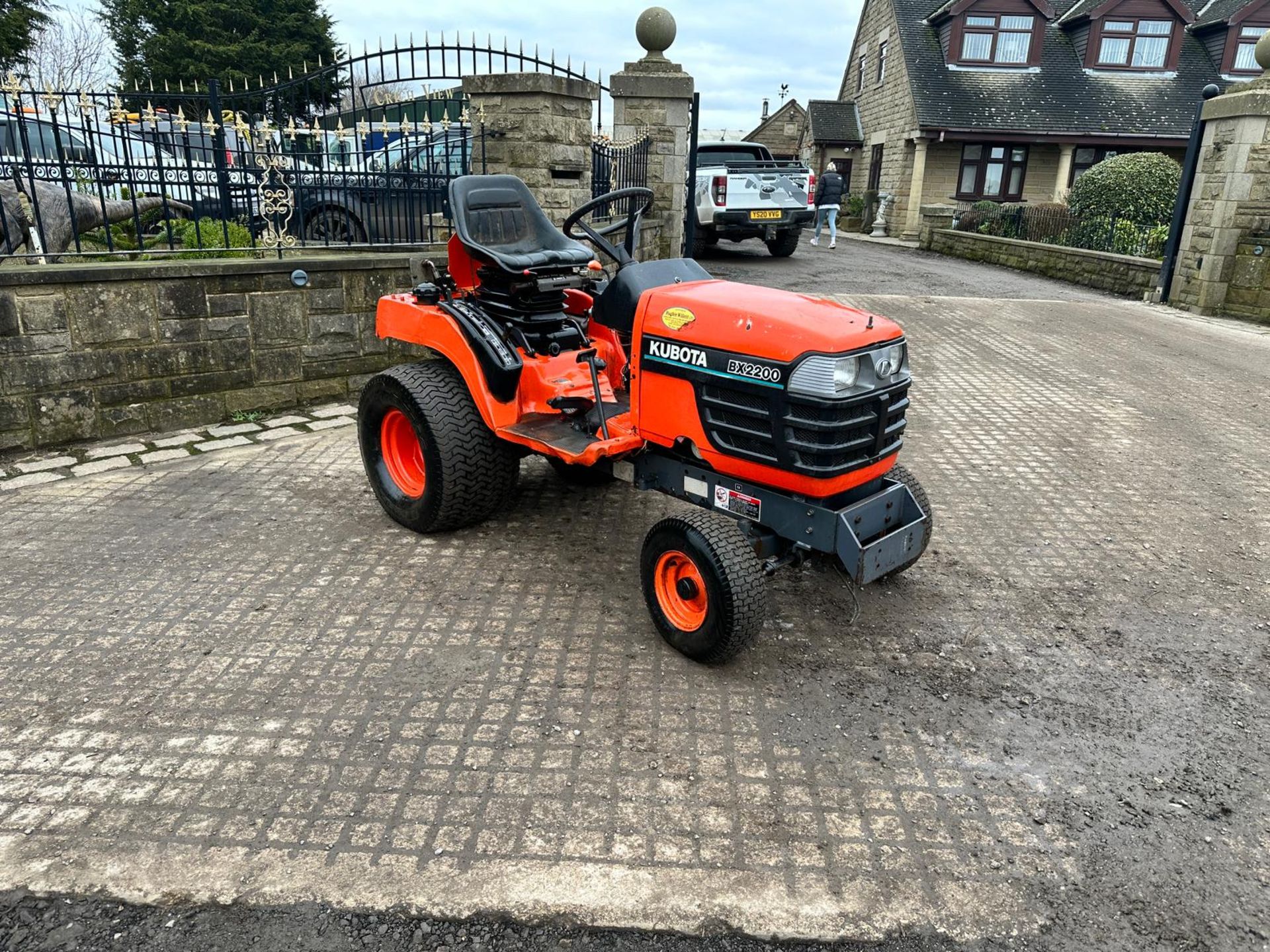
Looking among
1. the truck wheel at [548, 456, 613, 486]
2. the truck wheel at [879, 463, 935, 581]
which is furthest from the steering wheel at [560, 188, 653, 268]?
the truck wheel at [879, 463, 935, 581]

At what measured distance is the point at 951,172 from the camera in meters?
25.1

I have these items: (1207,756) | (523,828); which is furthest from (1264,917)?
(523,828)

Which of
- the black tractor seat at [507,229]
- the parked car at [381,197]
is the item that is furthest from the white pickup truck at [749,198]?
the black tractor seat at [507,229]

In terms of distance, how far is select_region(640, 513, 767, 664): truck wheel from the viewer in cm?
312

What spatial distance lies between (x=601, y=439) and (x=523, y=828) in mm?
1680

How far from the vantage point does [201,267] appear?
19.0 ft

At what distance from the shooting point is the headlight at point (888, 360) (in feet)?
10.4

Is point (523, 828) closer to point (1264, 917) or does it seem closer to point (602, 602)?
point (602, 602)

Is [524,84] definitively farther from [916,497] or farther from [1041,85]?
[1041,85]

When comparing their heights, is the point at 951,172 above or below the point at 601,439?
above

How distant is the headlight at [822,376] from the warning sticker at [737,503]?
19.7 inches

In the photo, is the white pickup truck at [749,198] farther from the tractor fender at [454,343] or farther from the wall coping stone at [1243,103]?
the tractor fender at [454,343]

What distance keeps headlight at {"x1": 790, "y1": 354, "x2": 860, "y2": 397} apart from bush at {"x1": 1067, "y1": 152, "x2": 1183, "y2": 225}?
14.8 metres

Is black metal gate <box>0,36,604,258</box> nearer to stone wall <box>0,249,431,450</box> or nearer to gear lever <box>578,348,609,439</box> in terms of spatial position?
stone wall <box>0,249,431,450</box>
